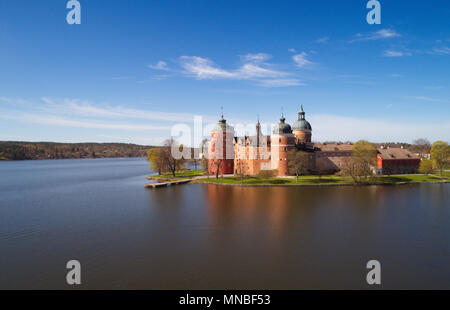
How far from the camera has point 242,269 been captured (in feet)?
53.3

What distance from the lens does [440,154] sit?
58.5m

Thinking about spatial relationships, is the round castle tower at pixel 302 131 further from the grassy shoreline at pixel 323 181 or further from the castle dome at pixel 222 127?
the castle dome at pixel 222 127

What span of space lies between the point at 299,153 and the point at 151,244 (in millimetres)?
42296

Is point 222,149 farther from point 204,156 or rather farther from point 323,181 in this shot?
point 323,181

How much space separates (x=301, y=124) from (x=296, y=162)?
1808 cm

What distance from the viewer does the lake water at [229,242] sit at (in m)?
15.4

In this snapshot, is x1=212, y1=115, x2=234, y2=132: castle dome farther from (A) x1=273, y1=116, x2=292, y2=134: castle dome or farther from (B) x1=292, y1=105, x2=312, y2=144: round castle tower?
(B) x1=292, y1=105, x2=312, y2=144: round castle tower

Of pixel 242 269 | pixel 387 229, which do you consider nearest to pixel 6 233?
pixel 242 269

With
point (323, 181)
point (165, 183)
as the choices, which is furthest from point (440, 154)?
point (165, 183)

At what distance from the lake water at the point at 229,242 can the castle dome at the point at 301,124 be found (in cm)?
3322

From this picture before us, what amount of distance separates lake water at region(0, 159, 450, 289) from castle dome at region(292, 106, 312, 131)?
33.2 meters

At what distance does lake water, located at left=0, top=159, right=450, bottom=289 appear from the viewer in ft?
50.6
